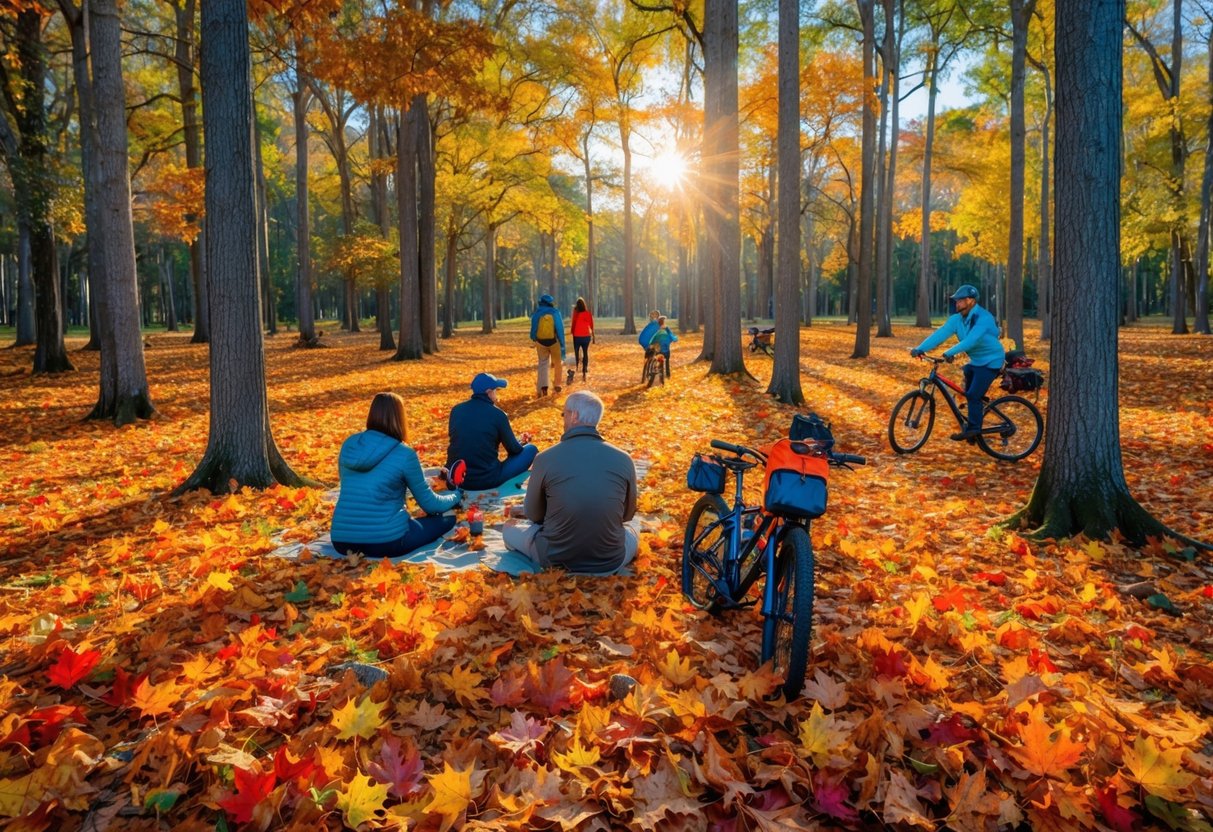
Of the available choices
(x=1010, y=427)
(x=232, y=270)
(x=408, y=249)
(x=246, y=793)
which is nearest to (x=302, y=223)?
(x=408, y=249)

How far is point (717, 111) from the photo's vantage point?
510 inches

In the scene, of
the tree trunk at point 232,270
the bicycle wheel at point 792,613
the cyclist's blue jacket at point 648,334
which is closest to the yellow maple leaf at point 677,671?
the bicycle wheel at point 792,613

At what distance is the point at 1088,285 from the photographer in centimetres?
489

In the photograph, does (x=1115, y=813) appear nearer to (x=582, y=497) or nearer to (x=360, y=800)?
(x=360, y=800)

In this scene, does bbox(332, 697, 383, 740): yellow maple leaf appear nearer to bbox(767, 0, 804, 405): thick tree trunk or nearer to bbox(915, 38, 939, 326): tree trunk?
bbox(767, 0, 804, 405): thick tree trunk

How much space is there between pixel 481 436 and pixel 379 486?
73.8 inches

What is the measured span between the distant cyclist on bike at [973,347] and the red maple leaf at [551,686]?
655cm

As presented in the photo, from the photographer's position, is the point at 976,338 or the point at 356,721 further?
the point at 976,338

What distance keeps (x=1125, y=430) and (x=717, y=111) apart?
901 centimetres

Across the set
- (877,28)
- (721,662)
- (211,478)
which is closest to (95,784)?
(721,662)

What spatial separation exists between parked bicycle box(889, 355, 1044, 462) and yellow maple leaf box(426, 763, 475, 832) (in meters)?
7.42

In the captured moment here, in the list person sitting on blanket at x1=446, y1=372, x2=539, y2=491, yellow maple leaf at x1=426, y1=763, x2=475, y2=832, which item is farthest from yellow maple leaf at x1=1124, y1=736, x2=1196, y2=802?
person sitting on blanket at x1=446, y1=372, x2=539, y2=491

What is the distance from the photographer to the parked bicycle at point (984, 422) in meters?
7.82

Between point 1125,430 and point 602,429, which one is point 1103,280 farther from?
point 602,429
